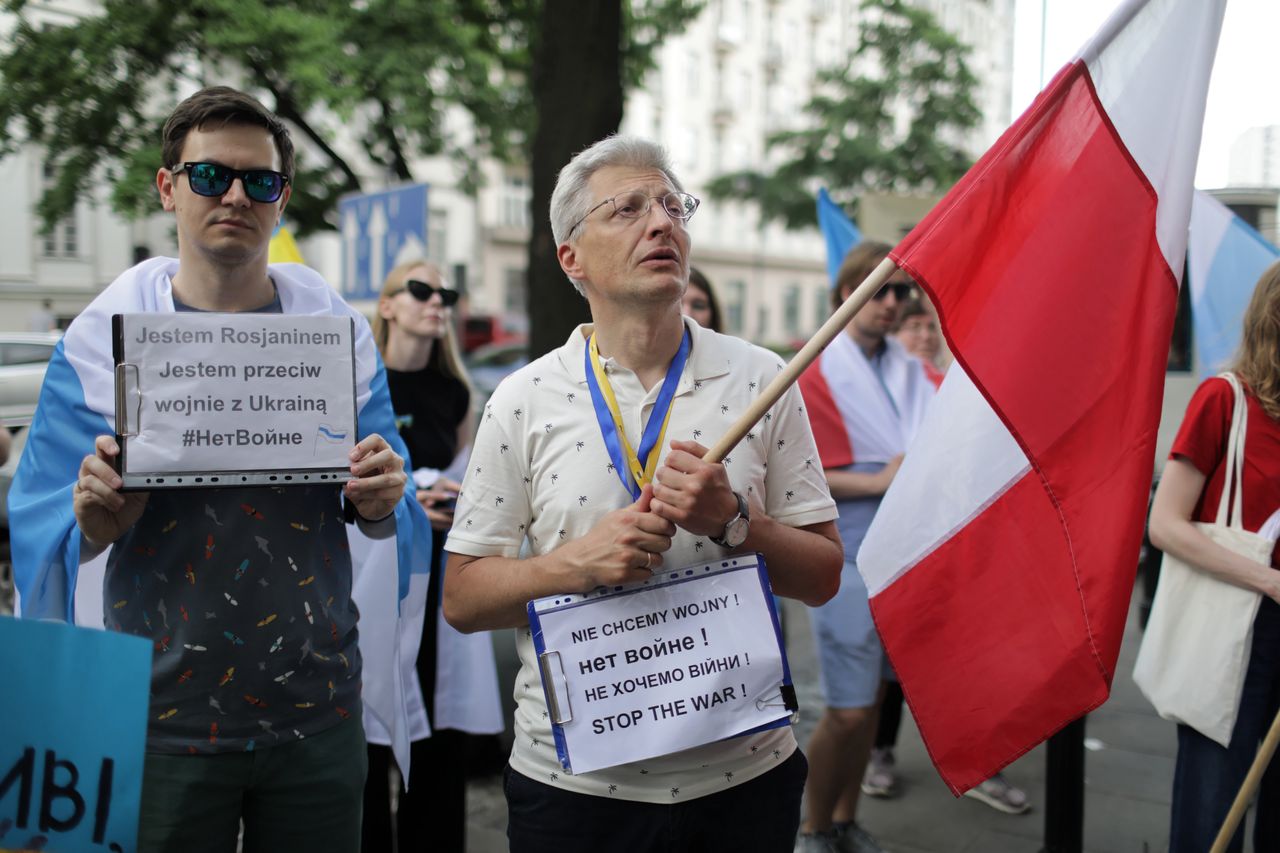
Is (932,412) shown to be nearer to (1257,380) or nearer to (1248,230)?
(1257,380)

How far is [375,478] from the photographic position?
2.12 metres

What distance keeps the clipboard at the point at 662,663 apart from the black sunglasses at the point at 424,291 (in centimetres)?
212

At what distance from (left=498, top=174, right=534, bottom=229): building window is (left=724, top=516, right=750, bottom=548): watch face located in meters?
40.6

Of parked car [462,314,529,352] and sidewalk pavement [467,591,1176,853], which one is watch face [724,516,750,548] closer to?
sidewalk pavement [467,591,1176,853]

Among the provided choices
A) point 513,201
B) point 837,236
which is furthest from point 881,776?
point 513,201

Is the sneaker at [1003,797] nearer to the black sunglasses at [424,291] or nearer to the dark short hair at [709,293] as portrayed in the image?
the dark short hair at [709,293]

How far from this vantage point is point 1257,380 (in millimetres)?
2818

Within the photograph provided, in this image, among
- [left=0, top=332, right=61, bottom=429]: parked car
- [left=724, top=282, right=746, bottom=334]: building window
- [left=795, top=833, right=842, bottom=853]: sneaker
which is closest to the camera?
[left=795, top=833, right=842, bottom=853]: sneaker

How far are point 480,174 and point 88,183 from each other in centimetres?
626

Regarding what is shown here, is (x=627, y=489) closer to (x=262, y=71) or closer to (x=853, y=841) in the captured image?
(x=853, y=841)

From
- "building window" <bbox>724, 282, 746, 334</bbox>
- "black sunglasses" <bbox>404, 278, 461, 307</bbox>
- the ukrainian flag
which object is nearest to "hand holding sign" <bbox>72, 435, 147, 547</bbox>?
"black sunglasses" <bbox>404, 278, 461, 307</bbox>

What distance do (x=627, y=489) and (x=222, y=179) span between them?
0.99 meters

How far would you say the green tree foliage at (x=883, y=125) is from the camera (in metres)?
24.0

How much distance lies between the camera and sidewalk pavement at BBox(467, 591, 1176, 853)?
414 centimetres
